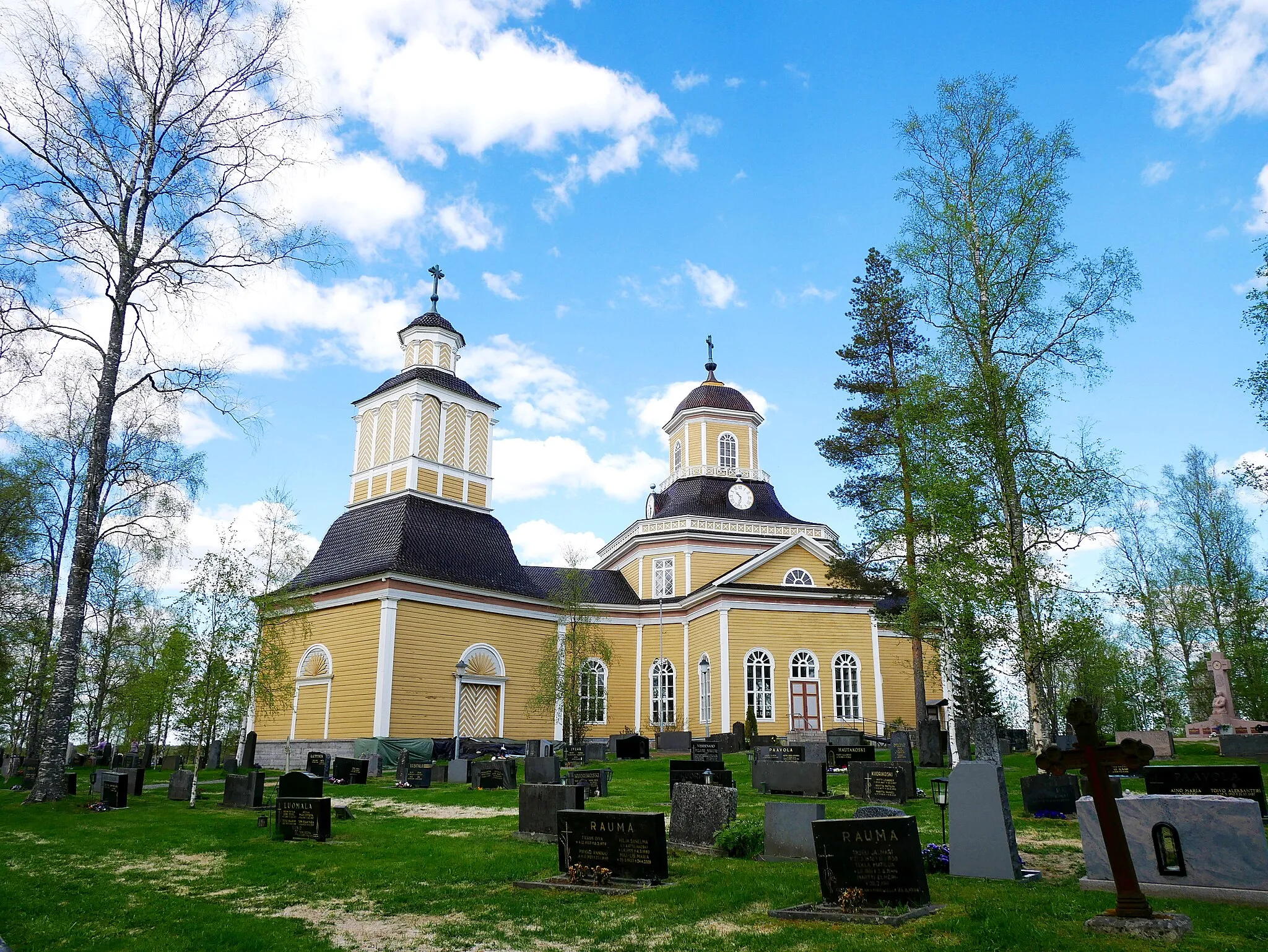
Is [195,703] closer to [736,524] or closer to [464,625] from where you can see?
[464,625]

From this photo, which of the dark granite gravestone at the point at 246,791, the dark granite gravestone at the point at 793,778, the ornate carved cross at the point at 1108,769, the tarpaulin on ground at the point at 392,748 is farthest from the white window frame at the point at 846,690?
the ornate carved cross at the point at 1108,769

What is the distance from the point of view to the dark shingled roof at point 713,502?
3803cm

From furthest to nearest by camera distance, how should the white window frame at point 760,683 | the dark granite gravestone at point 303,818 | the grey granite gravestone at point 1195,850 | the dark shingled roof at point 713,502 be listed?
the dark shingled roof at point 713,502
the white window frame at point 760,683
the dark granite gravestone at point 303,818
the grey granite gravestone at point 1195,850

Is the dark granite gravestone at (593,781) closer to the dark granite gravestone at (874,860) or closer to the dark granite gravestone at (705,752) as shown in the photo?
the dark granite gravestone at (705,752)

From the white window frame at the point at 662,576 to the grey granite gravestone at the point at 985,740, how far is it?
27155mm

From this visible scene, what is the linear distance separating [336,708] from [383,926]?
21.9m

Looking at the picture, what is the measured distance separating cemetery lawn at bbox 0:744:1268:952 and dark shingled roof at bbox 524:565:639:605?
22.7 m

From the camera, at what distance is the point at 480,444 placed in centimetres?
3325

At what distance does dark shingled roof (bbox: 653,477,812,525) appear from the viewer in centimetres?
3803

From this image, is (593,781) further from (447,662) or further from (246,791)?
(447,662)

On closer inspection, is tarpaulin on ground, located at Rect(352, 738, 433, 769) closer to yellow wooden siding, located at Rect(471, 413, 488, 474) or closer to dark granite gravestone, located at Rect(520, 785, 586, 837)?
yellow wooden siding, located at Rect(471, 413, 488, 474)

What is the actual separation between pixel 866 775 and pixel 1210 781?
4.79 m

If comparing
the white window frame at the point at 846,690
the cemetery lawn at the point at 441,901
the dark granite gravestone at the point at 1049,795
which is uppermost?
the white window frame at the point at 846,690

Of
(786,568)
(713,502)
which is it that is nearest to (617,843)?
(786,568)
